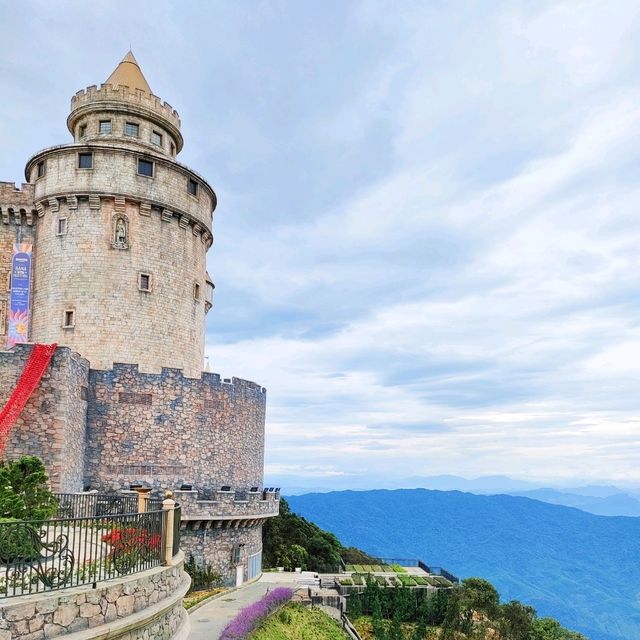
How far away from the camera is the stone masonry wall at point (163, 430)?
88.5ft

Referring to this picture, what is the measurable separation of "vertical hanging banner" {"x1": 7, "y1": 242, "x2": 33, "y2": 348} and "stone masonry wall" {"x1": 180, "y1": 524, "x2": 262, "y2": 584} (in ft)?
42.3

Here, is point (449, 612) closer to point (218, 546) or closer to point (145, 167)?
point (218, 546)

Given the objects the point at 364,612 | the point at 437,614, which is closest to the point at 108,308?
the point at 364,612

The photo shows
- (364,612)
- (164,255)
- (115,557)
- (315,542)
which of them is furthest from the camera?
(315,542)

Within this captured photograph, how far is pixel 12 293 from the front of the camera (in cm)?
3036

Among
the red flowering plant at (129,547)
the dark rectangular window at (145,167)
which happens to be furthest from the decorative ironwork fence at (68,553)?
the dark rectangular window at (145,167)

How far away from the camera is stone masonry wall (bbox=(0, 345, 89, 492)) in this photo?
22.5 m

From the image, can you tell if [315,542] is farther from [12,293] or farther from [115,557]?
[115,557]

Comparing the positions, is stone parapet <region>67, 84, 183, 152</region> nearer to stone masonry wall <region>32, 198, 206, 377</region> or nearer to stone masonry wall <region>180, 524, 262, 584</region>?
stone masonry wall <region>32, 198, 206, 377</region>

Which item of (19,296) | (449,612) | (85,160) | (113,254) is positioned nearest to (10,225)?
(19,296)

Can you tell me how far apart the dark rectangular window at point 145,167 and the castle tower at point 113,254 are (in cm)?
5

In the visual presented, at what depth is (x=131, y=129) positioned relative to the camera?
33.3 meters

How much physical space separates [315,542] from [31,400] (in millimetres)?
29985

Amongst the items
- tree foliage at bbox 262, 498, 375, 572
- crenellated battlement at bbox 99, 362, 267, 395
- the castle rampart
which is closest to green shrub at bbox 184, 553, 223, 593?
crenellated battlement at bbox 99, 362, 267, 395
